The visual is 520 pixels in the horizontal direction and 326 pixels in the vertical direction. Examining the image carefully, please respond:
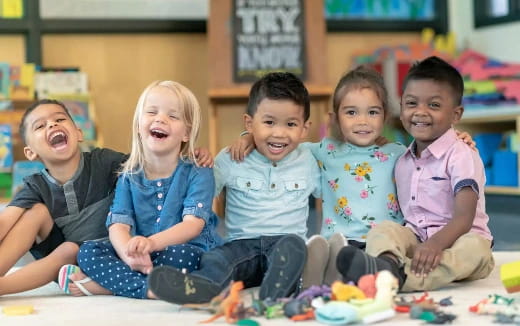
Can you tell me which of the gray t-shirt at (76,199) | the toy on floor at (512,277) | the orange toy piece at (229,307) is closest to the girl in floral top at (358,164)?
the gray t-shirt at (76,199)

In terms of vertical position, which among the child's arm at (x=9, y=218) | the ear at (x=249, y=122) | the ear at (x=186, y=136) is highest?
the ear at (x=249, y=122)

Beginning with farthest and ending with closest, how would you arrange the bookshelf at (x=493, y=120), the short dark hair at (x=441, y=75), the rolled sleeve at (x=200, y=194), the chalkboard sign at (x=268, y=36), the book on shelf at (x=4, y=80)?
Answer: the chalkboard sign at (x=268, y=36) → the book on shelf at (x=4, y=80) → the bookshelf at (x=493, y=120) → the short dark hair at (x=441, y=75) → the rolled sleeve at (x=200, y=194)

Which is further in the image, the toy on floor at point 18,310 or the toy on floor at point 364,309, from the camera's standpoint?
the toy on floor at point 18,310

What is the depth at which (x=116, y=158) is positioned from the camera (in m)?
2.08

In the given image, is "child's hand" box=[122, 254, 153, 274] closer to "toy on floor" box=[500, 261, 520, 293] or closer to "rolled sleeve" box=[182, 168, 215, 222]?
"rolled sleeve" box=[182, 168, 215, 222]

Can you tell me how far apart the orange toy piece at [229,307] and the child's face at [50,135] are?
0.64 metres

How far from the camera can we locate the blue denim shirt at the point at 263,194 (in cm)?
202

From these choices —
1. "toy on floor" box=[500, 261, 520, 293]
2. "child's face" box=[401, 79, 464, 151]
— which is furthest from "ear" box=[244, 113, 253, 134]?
"toy on floor" box=[500, 261, 520, 293]

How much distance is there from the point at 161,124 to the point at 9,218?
408mm

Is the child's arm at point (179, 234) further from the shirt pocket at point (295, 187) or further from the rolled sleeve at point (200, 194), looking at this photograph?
the shirt pocket at point (295, 187)

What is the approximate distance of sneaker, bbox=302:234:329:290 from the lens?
5.73ft

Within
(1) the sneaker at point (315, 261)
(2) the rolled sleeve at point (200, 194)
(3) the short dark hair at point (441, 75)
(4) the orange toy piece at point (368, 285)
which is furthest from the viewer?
(3) the short dark hair at point (441, 75)

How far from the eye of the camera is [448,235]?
1.82m

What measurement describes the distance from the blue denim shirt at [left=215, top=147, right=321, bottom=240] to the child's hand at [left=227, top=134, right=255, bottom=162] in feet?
0.04
